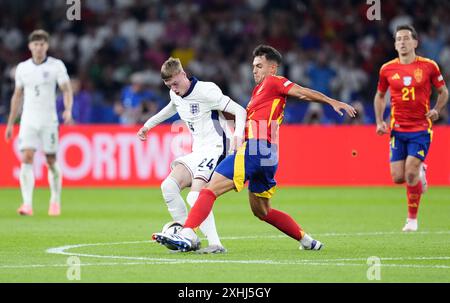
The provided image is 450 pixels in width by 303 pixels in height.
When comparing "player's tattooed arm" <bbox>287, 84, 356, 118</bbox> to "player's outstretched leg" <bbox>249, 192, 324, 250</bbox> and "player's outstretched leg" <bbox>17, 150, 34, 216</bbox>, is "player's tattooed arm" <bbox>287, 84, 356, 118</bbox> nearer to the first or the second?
"player's outstretched leg" <bbox>249, 192, 324, 250</bbox>

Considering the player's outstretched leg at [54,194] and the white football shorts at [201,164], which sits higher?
the white football shorts at [201,164]

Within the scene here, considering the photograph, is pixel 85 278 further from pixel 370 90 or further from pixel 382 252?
pixel 370 90

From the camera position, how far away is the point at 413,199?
12945 millimetres

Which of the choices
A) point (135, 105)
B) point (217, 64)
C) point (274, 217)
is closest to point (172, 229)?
point (274, 217)

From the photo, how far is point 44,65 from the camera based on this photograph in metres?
15.2

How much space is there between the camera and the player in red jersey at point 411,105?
1284 centimetres

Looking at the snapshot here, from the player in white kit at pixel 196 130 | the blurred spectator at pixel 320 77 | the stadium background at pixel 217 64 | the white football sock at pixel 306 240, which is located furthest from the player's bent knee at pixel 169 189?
the blurred spectator at pixel 320 77

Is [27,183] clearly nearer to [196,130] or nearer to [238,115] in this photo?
[196,130]

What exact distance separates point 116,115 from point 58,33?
11.9 ft

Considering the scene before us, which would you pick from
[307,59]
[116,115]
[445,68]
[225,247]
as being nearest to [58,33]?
[116,115]

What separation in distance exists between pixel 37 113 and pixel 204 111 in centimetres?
543

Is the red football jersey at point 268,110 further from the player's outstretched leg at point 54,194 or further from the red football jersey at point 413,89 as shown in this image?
the player's outstretched leg at point 54,194

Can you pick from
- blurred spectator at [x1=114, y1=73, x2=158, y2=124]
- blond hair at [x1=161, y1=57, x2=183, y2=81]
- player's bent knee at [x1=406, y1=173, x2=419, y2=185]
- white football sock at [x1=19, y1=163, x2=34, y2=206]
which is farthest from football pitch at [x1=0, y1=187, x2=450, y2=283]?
blurred spectator at [x1=114, y1=73, x2=158, y2=124]

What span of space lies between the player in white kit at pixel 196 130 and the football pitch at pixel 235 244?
525 millimetres
